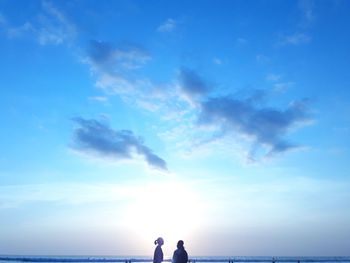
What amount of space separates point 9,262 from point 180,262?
217ft

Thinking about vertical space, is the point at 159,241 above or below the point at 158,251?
above

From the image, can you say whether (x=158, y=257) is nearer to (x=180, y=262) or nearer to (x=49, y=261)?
(x=180, y=262)

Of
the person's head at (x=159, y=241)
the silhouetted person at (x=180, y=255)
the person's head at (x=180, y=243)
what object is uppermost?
the person's head at (x=159, y=241)

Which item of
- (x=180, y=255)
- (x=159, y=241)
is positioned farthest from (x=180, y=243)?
(x=159, y=241)

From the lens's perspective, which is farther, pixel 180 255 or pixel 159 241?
pixel 159 241

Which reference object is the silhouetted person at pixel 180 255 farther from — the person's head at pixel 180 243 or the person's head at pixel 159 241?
the person's head at pixel 159 241

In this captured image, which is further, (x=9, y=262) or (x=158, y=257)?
(x=9, y=262)

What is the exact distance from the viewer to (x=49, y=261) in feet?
285

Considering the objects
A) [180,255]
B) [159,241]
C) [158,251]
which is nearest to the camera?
[180,255]

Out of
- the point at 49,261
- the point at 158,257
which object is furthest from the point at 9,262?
the point at 158,257

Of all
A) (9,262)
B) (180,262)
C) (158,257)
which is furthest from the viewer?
(9,262)

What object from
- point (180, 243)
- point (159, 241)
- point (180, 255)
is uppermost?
point (159, 241)

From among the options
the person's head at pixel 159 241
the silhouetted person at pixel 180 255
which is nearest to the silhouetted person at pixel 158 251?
the person's head at pixel 159 241

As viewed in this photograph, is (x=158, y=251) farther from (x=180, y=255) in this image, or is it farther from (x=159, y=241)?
(x=180, y=255)
